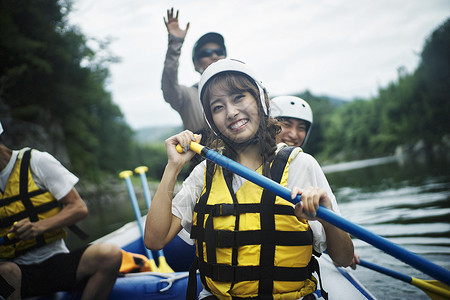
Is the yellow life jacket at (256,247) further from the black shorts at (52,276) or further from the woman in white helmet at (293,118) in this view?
the woman in white helmet at (293,118)

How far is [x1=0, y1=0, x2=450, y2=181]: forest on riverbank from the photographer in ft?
53.5

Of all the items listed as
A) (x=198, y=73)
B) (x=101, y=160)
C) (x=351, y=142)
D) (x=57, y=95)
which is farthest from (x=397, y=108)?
(x=198, y=73)

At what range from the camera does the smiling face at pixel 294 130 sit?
10.3 feet

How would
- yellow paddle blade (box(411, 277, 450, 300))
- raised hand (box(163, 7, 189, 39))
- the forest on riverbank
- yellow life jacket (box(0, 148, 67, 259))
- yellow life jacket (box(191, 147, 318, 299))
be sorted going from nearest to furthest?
yellow life jacket (box(191, 147, 318, 299)) → yellow life jacket (box(0, 148, 67, 259)) → yellow paddle blade (box(411, 277, 450, 300)) → raised hand (box(163, 7, 189, 39)) → the forest on riverbank

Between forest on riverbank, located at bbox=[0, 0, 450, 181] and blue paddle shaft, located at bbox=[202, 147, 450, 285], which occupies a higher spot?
forest on riverbank, located at bbox=[0, 0, 450, 181]

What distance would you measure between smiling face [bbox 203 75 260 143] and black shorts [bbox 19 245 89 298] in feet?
4.08

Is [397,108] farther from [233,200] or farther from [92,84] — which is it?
[233,200]

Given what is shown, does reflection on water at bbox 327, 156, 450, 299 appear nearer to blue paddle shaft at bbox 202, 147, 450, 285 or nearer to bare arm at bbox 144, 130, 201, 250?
blue paddle shaft at bbox 202, 147, 450, 285

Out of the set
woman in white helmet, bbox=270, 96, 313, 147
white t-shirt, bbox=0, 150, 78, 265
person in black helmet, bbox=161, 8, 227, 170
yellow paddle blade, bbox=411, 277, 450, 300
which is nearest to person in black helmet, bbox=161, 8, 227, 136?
person in black helmet, bbox=161, 8, 227, 170

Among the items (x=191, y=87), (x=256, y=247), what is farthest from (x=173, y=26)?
(x=256, y=247)

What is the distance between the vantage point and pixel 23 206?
201 cm

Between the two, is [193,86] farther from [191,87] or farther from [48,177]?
[48,177]

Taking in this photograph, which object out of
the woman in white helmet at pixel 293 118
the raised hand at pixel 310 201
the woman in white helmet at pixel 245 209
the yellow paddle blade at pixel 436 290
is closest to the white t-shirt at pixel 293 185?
the woman in white helmet at pixel 245 209

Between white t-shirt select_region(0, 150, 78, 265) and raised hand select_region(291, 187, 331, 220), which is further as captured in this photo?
white t-shirt select_region(0, 150, 78, 265)
